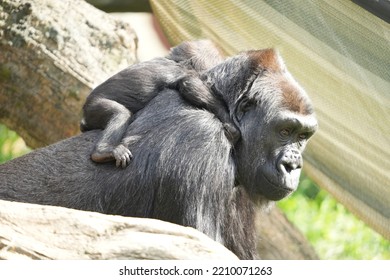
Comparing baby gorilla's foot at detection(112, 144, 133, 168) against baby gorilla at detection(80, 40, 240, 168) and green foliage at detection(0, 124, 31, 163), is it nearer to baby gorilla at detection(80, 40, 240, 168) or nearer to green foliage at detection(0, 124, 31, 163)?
baby gorilla at detection(80, 40, 240, 168)

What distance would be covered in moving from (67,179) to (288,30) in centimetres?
150

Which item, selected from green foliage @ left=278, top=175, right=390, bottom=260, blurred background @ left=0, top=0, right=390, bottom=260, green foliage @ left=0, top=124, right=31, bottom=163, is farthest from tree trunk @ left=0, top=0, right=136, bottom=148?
green foliage @ left=278, top=175, right=390, bottom=260

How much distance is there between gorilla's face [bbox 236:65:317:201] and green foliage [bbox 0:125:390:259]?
12.5 feet

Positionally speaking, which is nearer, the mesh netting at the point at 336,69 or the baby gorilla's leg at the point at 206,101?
the baby gorilla's leg at the point at 206,101

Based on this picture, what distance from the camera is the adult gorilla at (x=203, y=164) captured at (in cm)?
353

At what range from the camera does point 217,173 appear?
11.6 ft

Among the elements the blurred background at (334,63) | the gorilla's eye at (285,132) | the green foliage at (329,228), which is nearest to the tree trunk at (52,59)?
the blurred background at (334,63)

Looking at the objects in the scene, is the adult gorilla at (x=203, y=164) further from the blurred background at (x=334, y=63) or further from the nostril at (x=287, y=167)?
the blurred background at (x=334, y=63)

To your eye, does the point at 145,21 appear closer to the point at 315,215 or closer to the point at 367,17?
the point at 315,215

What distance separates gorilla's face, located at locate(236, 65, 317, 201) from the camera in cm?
361

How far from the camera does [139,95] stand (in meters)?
3.76

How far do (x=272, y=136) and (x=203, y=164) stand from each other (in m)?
0.33

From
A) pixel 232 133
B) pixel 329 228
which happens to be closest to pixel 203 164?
pixel 232 133

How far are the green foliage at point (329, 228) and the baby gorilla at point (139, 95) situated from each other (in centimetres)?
387
